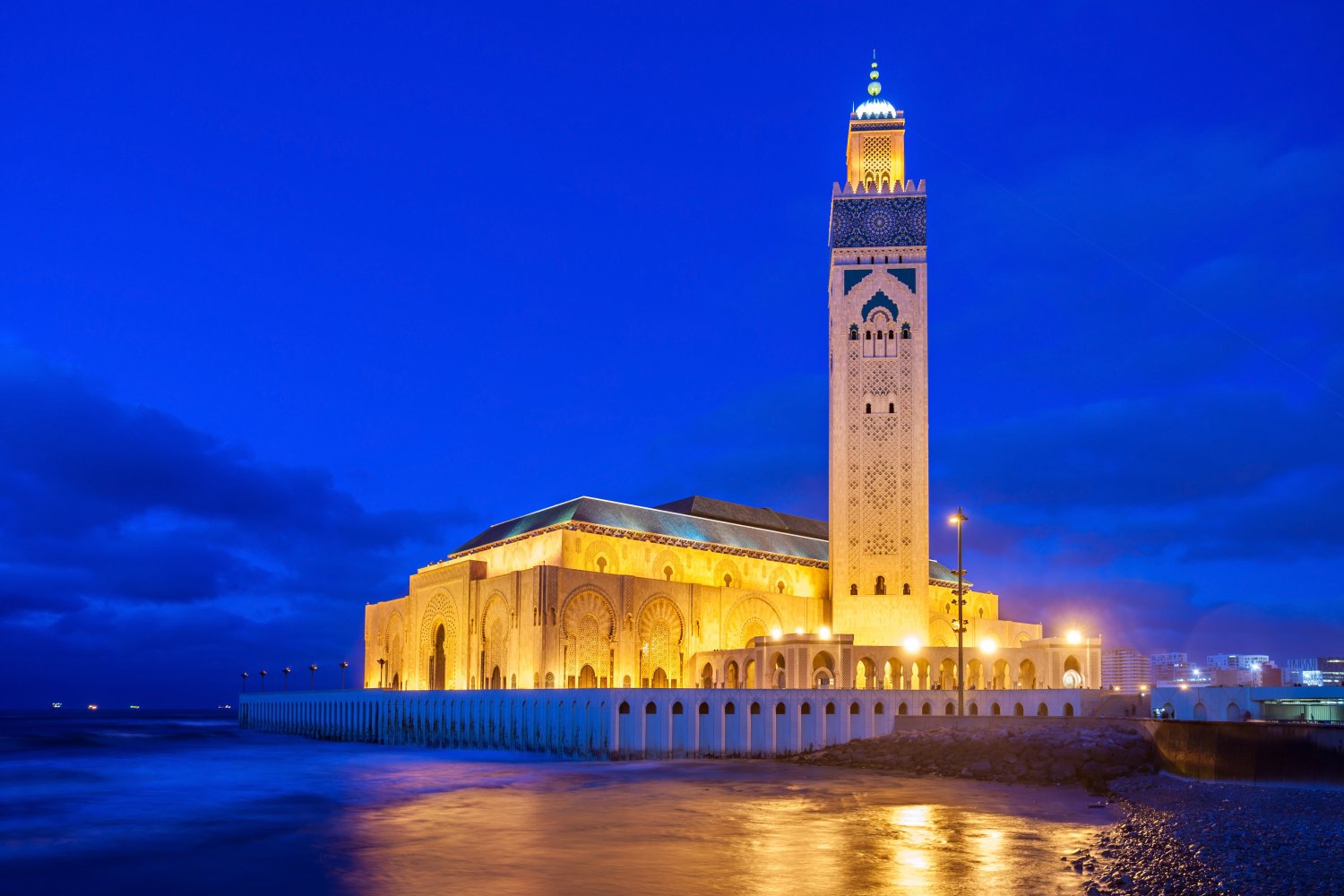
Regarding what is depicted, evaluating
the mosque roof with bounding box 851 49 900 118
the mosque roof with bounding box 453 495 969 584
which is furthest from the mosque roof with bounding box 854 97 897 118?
the mosque roof with bounding box 453 495 969 584

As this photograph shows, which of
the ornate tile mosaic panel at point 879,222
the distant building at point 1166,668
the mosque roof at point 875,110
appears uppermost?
the mosque roof at point 875,110

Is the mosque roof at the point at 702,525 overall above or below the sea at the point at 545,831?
above

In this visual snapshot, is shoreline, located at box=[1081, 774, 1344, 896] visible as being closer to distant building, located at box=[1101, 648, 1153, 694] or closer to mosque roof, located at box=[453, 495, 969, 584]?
mosque roof, located at box=[453, 495, 969, 584]

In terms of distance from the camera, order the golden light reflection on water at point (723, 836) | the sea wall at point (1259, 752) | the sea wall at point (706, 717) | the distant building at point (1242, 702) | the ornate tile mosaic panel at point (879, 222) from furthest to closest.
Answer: the ornate tile mosaic panel at point (879, 222) < the sea wall at point (706, 717) < the distant building at point (1242, 702) < the sea wall at point (1259, 752) < the golden light reflection on water at point (723, 836)

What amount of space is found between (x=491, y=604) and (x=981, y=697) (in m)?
25.5

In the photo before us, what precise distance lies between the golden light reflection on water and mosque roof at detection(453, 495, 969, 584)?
85.9ft

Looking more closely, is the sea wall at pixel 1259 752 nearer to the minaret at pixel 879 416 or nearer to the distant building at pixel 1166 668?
the minaret at pixel 879 416

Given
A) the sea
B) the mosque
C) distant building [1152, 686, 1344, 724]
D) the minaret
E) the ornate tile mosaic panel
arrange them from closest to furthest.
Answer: the sea < distant building [1152, 686, 1344, 724] < the mosque < the minaret < the ornate tile mosaic panel

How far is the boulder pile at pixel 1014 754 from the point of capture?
32969 mm

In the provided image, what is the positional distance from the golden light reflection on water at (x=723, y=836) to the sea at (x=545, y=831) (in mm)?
80

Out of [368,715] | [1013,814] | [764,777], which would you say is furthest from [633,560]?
[1013,814]

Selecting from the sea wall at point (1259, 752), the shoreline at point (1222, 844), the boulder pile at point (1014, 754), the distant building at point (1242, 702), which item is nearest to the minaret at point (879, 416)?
the distant building at point (1242, 702)

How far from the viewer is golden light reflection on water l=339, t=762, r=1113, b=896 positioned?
18.7m

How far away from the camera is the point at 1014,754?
3516 centimetres
